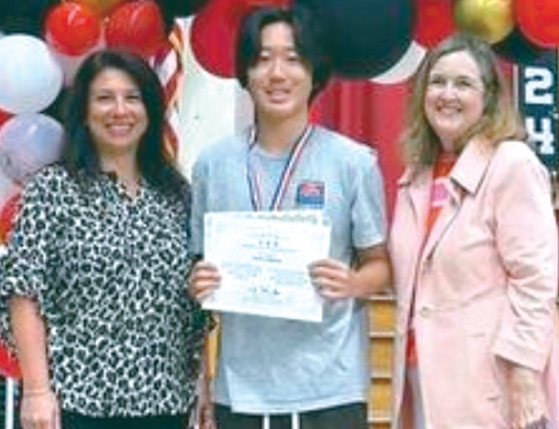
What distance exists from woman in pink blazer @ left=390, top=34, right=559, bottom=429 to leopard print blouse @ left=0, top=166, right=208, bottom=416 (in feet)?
1.89

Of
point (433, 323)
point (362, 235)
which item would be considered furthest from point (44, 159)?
point (433, 323)

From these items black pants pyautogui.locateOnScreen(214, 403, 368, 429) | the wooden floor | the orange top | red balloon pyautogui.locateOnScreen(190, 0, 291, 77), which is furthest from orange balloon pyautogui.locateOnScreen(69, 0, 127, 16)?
the wooden floor

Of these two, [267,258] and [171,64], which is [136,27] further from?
[267,258]

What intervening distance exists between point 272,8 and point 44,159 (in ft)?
2.32

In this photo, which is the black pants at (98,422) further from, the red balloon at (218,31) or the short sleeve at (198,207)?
the red balloon at (218,31)

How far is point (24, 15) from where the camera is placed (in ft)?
10.3

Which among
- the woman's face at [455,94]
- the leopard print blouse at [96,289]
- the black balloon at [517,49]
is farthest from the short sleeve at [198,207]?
the black balloon at [517,49]

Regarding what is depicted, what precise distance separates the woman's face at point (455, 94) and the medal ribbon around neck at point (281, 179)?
0.31 m

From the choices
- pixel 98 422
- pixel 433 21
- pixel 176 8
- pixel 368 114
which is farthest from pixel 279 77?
pixel 368 114

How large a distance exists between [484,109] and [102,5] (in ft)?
3.51

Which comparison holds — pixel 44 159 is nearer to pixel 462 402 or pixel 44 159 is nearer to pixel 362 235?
pixel 362 235

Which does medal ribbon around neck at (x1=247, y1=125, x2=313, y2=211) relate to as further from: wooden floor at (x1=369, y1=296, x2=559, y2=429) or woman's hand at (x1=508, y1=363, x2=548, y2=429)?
wooden floor at (x1=369, y1=296, x2=559, y2=429)

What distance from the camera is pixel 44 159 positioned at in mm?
3041

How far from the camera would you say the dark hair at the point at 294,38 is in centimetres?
279
